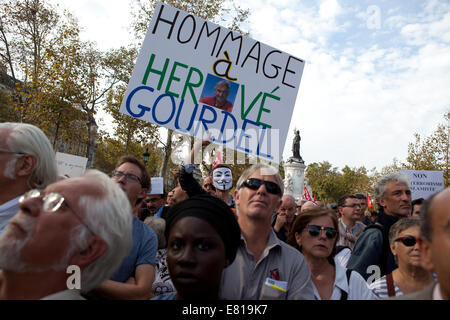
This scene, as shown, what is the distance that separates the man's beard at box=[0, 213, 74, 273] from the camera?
1465 millimetres

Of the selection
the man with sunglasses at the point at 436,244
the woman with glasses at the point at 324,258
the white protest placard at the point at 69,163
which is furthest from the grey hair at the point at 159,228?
the white protest placard at the point at 69,163

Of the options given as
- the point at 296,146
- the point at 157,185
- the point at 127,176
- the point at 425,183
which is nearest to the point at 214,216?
the point at 127,176

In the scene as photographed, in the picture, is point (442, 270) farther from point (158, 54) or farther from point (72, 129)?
point (72, 129)

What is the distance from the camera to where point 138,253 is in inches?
91.3

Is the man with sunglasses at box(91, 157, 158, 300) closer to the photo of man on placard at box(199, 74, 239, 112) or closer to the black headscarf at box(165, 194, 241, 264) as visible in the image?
the black headscarf at box(165, 194, 241, 264)

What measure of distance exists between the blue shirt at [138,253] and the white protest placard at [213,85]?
46.2 inches

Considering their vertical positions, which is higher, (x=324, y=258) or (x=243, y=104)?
(x=243, y=104)

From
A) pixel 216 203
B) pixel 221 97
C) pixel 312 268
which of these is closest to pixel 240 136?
pixel 221 97

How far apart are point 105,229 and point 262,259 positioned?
3.09 feet

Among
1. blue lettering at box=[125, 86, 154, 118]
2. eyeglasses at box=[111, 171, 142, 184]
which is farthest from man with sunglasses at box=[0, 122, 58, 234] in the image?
blue lettering at box=[125, 86, 154, 118]

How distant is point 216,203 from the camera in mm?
1846

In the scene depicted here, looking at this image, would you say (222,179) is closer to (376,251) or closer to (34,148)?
(376,251)

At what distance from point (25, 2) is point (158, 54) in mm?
13769

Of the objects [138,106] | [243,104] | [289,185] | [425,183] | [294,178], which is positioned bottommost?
[138,106]
